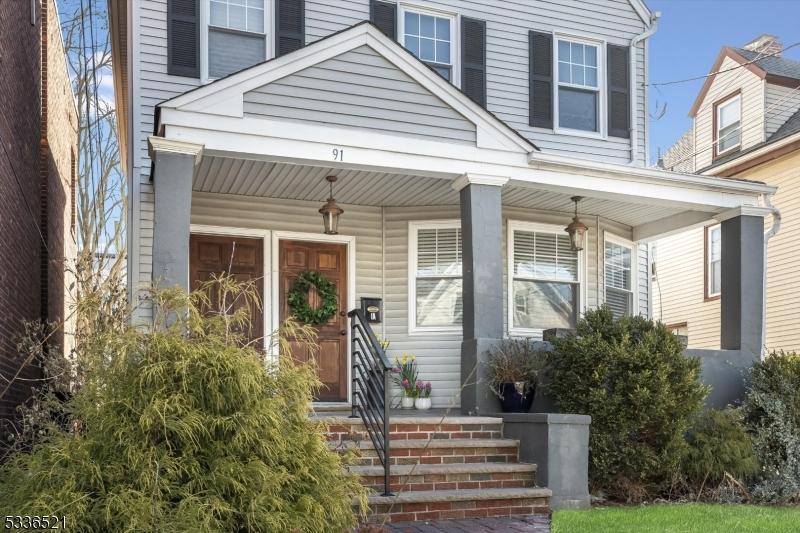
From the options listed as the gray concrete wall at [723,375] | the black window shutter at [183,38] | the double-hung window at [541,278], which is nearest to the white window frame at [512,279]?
the double-hung window at [541,278]

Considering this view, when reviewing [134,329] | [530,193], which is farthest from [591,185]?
[134,329]

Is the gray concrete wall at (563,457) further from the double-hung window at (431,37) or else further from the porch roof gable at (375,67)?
the double-hung window at (431,37)

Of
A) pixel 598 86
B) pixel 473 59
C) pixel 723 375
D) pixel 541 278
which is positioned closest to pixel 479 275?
pixel 541 278

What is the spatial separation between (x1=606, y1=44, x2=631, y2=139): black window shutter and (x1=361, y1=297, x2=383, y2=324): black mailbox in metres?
4.07

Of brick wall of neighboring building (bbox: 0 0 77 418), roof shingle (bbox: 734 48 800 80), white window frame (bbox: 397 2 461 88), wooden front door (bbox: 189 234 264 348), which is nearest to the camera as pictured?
brick wall of neighboring building (bbox: 0 0 77 418)

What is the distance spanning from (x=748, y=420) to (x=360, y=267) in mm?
4786

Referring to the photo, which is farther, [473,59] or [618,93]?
[618,93]

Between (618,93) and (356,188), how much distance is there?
4213 mm

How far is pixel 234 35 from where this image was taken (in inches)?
366

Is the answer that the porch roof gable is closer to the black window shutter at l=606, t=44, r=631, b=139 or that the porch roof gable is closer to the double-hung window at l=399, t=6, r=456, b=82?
the double-hung window at l=399, t=6, r=456, b=82

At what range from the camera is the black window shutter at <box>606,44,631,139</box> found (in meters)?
11.2

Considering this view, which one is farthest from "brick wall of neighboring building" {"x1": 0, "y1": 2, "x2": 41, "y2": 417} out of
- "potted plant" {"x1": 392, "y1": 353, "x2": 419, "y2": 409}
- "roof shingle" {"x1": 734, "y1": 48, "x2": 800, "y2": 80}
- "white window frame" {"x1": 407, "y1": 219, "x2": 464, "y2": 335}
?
"roof shingle" {"x1": 734, "y1": 48, "x2": 800, "y2": 80}

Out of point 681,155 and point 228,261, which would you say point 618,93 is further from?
point 681,155

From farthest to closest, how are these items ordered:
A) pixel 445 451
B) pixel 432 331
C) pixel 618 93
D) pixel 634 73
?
1. pixel 634 73
2. pixel 618 93
3. pixel 432 331
4. pixel 445 451
